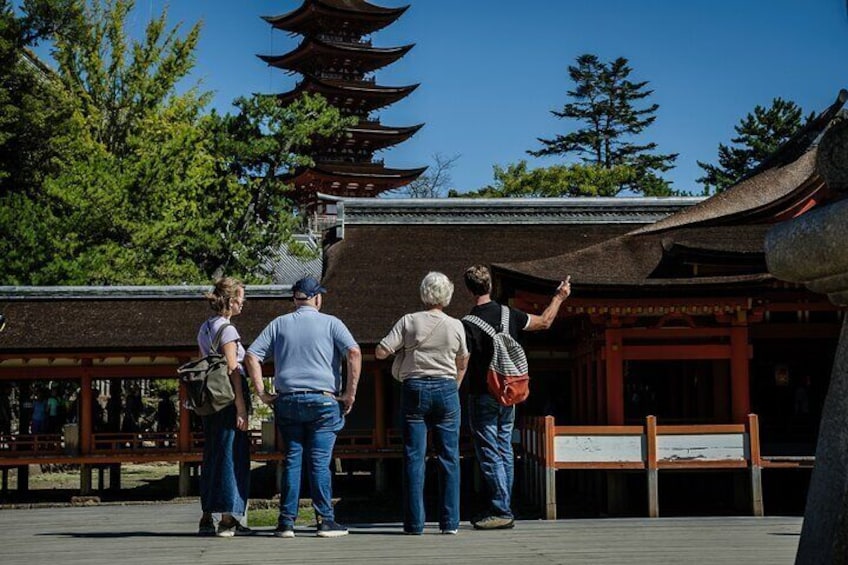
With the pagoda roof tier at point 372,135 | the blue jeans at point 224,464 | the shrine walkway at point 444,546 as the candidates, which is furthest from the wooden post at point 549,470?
the pagoda roof tier at point 372,135

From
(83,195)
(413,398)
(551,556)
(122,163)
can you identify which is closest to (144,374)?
(83,195)

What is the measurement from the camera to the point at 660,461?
41.9 ft

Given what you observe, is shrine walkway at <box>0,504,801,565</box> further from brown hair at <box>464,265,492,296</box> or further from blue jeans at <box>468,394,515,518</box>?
brown hair at <box>464,265,492,296</box>

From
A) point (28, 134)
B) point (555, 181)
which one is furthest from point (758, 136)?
point (28, 134)

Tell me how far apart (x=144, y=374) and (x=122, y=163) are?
8.78m

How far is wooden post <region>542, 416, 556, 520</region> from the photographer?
39.7 ft

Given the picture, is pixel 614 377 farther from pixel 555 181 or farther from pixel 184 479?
pixel 555 181

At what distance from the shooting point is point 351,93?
49.8 meters

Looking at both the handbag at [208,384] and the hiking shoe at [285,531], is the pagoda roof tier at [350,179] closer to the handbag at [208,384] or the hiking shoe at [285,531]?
the handbag at [208,384]

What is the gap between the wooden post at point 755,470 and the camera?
12.6m

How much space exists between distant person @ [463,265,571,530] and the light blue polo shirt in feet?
2.81

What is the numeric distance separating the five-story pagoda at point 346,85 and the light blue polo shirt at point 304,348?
132 ft

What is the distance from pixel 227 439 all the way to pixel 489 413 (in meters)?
1.63

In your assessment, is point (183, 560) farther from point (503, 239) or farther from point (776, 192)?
point (503, 239)
